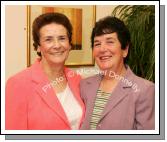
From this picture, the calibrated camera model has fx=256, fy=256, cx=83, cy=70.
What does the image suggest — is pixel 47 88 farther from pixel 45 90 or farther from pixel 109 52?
pixel 109 52

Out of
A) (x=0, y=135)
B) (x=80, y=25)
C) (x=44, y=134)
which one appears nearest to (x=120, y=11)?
(x=80, y=25)

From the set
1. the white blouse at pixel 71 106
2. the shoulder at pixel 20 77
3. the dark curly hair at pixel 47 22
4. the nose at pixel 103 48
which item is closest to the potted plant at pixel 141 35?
the nose at pixel 103 48

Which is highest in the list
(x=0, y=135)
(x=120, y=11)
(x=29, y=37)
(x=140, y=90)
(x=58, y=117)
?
(x=120, y=11)

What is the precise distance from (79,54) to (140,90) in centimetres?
39

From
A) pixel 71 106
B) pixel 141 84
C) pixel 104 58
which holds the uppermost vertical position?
pixel 104 58

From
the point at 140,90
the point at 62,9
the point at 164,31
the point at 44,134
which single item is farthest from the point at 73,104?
the point at 164,31

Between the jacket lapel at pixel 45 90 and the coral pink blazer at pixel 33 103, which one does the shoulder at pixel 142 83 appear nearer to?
the coral pink blazer at pixel 33 103

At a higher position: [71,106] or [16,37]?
[16,37]

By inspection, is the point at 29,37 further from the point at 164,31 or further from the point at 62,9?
the point at 164,31

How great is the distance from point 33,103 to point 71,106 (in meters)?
0.21

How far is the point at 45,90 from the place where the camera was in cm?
140

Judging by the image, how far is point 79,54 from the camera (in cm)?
142

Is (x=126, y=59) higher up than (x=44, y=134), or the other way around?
(x=126, y=59)

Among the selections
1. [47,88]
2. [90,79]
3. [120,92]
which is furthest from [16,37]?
[120,92]
